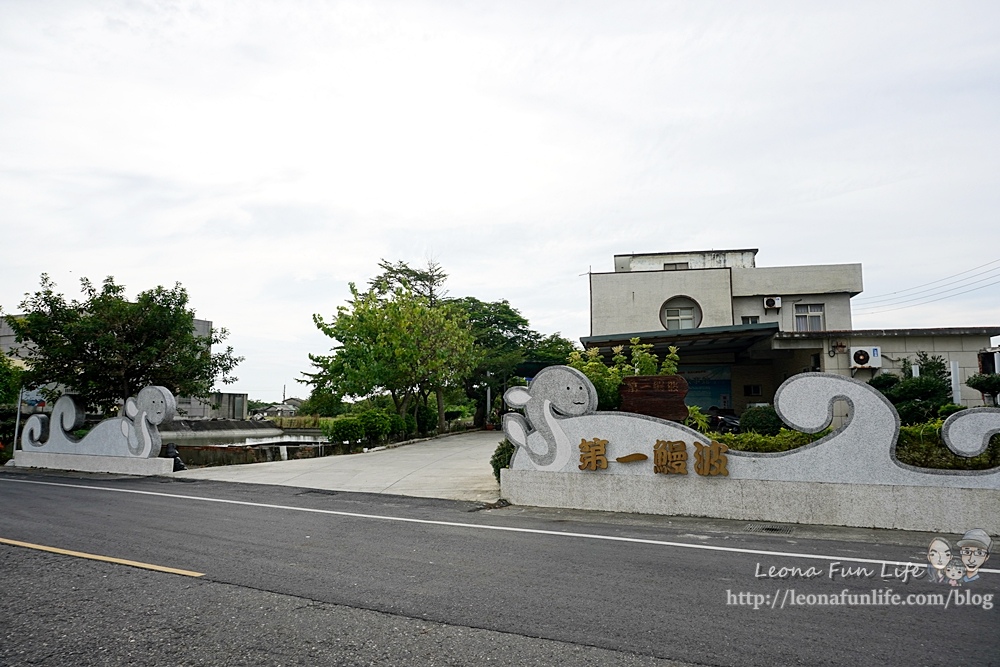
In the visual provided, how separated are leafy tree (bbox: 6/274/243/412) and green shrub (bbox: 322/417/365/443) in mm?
4490

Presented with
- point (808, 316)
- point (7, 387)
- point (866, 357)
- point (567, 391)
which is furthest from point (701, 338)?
point (7, 387)

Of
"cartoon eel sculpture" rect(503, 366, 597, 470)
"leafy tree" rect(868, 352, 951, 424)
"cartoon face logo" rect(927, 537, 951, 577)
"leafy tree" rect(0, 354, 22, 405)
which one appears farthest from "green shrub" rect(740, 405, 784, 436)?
"leafy tree" rect(0, 354, 22, 405)

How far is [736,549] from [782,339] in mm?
14244

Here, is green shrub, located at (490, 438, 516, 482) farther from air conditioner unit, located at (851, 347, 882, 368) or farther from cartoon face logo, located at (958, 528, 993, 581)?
air conditioner unit, located at (851, 347, 882, 368)

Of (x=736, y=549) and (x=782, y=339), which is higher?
(x=782, y=339)

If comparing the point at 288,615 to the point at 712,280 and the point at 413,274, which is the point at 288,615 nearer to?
the point at 712,280

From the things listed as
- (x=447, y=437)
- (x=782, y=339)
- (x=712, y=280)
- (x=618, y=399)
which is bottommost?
(x=447, y=437)

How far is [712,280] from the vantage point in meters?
28.4

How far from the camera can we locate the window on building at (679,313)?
28.8m

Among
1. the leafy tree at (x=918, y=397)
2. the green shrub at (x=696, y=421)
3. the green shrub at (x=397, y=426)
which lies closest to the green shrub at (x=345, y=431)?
the green shrub at (x=397, y=426)

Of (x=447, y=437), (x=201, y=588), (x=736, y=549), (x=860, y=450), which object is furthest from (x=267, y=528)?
(x=447, y=437)

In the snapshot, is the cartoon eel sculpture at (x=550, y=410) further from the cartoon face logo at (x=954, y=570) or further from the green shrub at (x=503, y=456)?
the cartoon face logo at (x=954, y=570)

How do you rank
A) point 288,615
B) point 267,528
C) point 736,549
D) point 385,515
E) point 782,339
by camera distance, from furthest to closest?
1. point 782,339
2. point 385,515
3. point 267,528
4. point 736,549
5. point 288,615

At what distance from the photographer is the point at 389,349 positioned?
2597cm
